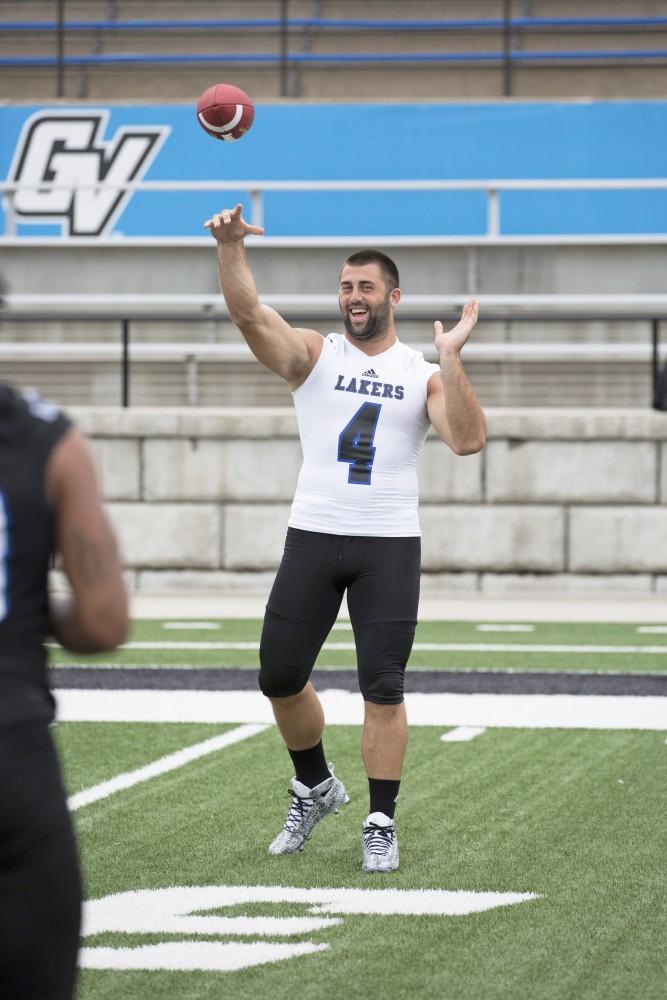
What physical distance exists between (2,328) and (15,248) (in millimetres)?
1122

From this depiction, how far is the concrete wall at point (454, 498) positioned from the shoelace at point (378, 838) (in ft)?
32.2

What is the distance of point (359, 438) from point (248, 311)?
0.60 metres

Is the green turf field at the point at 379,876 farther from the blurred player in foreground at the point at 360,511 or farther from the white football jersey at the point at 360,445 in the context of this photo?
the white football jersey at the point at 360,445

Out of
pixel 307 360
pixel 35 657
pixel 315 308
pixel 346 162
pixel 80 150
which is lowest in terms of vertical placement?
pixel 35 657

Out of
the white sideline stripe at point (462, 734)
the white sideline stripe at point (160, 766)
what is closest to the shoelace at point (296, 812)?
the white sideline stripe at point (160, 766)

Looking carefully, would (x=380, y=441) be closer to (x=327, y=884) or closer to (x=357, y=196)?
(x=327, y=884)

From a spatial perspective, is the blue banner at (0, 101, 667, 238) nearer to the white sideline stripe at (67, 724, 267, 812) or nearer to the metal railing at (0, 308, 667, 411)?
the metal railing at (0, 308, 667, 411)

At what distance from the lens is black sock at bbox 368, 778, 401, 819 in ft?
19.0

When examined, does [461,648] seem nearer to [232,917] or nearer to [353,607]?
[353,607]

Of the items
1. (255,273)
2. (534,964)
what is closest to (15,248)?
(255,273)

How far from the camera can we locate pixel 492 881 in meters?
5.51

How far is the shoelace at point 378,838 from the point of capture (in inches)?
223

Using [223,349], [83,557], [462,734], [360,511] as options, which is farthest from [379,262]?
[223,349]

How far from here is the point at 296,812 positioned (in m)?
6.00
